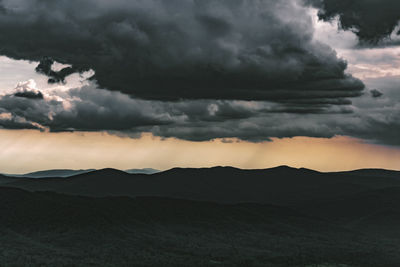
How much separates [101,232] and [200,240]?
34.5 metres

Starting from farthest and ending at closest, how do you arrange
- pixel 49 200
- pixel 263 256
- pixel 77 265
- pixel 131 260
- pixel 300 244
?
1. pixel 49 200
2. pixel 300 244
3. pixel 263 256
4. pixel 131 260
5. pixel 77 265

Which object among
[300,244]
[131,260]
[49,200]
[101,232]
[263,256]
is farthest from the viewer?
[49,200]

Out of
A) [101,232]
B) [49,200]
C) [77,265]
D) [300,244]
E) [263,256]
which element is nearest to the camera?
[77,265]

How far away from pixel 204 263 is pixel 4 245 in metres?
55.2

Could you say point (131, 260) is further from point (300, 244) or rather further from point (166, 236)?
point (300, 244)

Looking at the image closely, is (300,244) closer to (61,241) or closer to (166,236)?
(166,236)

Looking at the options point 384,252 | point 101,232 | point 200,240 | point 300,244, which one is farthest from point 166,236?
point 384,252

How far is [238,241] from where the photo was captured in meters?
173

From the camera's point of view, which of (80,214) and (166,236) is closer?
(166,236)

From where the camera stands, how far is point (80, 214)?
7190 inches

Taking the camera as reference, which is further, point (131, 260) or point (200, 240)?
point (200, 240)

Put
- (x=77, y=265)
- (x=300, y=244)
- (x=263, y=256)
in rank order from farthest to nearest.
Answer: (x=300, y=244) → (x=263, y=256) → (x=77, y=265)

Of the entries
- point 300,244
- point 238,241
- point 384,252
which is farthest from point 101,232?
point 384,252

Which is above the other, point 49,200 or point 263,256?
point 49,200
